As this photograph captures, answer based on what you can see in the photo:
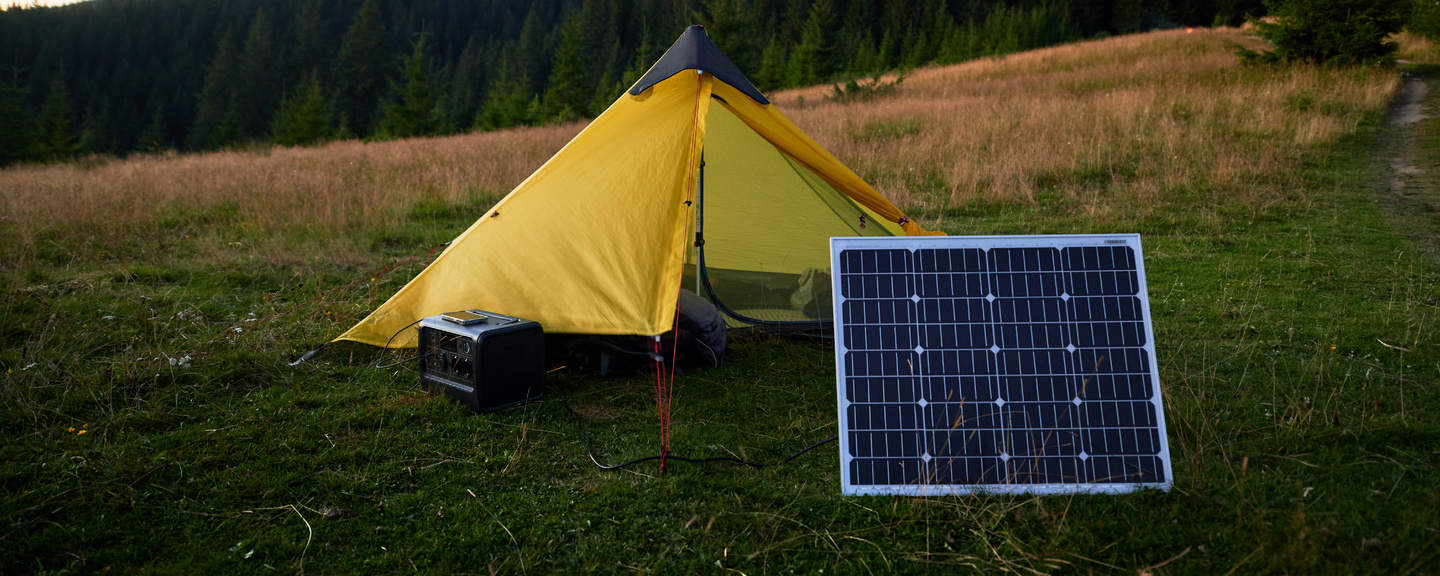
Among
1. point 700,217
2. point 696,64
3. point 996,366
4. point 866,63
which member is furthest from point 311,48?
point 996,366

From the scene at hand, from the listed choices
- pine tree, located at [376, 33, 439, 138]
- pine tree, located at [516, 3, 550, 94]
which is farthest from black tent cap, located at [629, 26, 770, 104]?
pine tree, located at [516, 3, 550, 94]

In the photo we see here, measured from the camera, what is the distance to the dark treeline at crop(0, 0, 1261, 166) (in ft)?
93.9

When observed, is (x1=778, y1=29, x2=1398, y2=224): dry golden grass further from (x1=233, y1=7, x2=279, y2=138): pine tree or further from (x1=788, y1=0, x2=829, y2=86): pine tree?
(x1=233, y1=7, x2=279, y2=138): pine tree

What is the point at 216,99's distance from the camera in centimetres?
4853

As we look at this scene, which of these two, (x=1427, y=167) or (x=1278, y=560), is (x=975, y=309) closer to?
(x=1278, y=560)

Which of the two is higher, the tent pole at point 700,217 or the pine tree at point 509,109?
the tent pole at point 700,217

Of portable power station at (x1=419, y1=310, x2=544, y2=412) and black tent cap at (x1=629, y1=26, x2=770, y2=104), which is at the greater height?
black tent cap at (x1=629, y1=26, x2=770, y2=104)

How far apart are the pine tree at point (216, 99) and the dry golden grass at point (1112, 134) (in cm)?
4447

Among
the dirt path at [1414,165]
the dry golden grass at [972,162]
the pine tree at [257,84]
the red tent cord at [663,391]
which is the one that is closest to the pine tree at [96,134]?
the pine tree at [257,84]

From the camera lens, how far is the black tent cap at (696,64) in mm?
4023

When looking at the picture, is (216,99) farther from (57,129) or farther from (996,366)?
(996,366)

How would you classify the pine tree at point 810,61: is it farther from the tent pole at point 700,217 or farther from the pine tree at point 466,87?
the tent pole at point 700,217

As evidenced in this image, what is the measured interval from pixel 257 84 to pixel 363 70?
12.9 m

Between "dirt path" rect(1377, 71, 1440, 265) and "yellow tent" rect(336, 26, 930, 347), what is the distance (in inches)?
200
